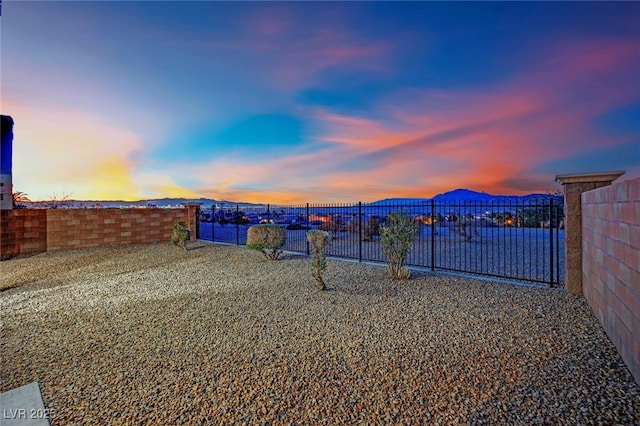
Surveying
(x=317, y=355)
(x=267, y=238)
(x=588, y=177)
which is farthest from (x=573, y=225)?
(x=267, y=238)

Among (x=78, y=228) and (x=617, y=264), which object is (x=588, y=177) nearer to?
(x=617, y=264)

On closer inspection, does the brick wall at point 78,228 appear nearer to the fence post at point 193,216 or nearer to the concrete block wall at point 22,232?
the concrete block wall at point 22,232

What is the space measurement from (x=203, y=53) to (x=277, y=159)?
5.62 meters

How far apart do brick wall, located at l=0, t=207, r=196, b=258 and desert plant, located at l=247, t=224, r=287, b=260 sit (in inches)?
227

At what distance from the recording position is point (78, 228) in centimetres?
1093

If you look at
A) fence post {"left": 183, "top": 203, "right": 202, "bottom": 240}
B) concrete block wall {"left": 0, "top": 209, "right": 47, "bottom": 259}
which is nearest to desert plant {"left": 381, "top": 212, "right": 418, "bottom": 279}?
fence post {"left": 183, "top": 203, "right": 202, "bottom": 240}

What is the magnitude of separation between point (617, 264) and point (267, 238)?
7.36 meters

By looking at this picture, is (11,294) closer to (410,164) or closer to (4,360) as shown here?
(4,360)

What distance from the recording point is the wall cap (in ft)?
15.8

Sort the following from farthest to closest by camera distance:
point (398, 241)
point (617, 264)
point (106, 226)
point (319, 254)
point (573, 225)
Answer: point (106, 226), point (398, 241), point (319, 254), point (573, 225), point (617, 264)

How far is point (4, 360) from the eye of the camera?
3.24m

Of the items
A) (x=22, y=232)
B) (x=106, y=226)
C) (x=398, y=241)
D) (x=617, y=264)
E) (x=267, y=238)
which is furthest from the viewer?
(x=106, y=226)

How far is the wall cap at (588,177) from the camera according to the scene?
4806mm

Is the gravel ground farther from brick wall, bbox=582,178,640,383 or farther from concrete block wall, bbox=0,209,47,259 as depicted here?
concrete block wall, bbox=0,209,47,259
